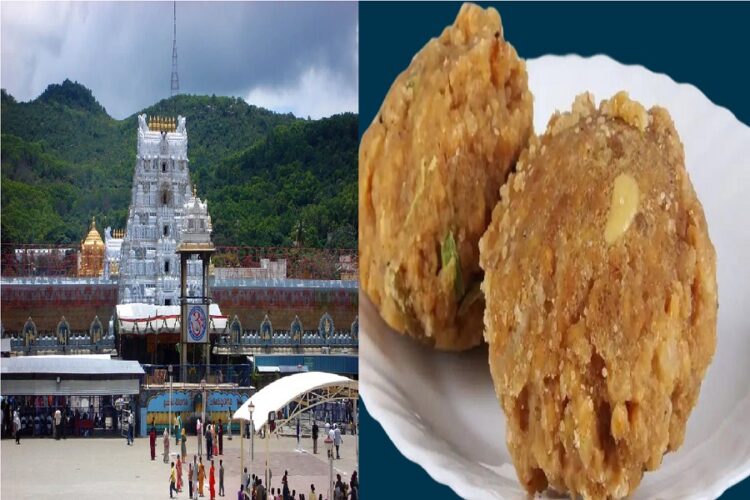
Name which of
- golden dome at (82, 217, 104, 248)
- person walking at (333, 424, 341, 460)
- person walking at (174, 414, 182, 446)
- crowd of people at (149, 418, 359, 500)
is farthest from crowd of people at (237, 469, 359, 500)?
golden dome at (82, 217, 104, 248)

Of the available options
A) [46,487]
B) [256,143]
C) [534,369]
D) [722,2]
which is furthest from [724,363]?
[46,487]

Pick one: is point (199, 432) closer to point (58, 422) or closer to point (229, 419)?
point (229, 419)

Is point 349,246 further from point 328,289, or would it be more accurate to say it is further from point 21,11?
point 21,11

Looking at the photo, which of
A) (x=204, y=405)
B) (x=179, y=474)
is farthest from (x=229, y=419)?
(x=179, y=474)

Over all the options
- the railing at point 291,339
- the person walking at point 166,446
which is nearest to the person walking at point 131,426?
the person walking at point 166,446

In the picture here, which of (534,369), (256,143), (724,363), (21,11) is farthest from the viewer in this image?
(256,143)

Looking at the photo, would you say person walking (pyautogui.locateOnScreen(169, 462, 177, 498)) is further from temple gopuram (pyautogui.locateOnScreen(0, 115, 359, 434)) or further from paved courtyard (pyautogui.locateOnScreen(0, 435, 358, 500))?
temple gopuram (pyautogui.locateOnScreen(0, 115, 359, 434))

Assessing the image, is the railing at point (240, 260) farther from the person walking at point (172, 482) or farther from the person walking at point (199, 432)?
the person walking at point (172, 482)
